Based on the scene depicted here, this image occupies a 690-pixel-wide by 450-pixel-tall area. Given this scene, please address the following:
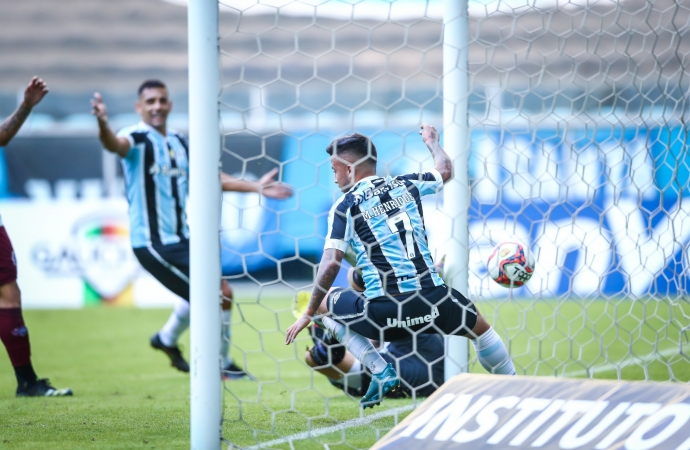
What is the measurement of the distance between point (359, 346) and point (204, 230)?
986 mm

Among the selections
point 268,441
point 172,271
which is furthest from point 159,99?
point 268,441

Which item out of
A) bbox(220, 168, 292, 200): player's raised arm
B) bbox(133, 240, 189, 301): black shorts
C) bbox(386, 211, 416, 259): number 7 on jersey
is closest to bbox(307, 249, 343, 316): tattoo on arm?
bbox(386, 211, 416, 259): number 7 on jersey

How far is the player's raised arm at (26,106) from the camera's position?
4.20 metres

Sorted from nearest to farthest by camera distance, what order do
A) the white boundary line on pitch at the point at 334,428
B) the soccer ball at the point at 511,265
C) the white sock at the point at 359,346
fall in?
the white boundary line on pitch at the point at 334,428
the white sock at the point at 359,346
the soccer ball at the point at 511,265

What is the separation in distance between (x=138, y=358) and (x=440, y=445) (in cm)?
433

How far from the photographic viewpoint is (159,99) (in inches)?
213

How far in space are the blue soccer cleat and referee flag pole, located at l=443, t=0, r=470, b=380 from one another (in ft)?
0.99

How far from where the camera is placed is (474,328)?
325 cm

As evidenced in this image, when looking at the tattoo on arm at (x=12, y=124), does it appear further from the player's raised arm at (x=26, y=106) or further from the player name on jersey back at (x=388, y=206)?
the player name on jersey back at (x=388, y=206)

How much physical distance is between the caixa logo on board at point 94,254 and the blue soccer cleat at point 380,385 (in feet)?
22.4

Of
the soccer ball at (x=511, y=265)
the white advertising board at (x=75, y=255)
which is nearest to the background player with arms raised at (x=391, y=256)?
the soccer ball at (x=511, y=265)

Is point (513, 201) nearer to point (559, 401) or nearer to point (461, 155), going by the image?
point (461, 155)

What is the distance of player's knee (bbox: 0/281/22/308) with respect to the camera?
14.5 feet

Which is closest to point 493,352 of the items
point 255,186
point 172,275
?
point 255,186
